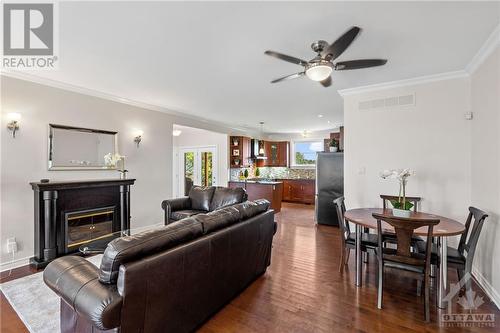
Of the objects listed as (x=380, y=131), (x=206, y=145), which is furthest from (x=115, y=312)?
(x=206, y=145)

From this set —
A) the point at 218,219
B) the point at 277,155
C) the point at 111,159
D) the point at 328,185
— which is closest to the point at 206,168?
the point at 277,155

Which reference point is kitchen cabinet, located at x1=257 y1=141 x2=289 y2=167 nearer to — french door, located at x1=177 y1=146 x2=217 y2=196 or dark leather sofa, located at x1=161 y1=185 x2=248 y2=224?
french door, located at x1=177 y1=146 x2=217 y2=196

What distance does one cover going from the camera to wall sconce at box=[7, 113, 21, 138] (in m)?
3.30

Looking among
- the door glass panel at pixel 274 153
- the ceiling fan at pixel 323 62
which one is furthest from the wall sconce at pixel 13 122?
the door glass panel at pixel 274 153

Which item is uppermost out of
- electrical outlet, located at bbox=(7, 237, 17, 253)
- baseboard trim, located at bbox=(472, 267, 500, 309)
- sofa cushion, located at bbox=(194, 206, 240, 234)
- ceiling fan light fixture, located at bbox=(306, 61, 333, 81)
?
ceiling fan light fixture, located at bbox=(306, 61, 333, 81)

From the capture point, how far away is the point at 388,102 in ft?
12.9

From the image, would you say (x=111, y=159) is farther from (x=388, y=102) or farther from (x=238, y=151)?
(x=388, y=102)

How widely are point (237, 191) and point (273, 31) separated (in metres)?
3.12

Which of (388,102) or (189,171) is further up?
(388,102)

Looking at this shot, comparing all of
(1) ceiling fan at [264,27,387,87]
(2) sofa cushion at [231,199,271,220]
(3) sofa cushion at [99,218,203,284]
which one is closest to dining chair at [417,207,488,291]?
(2) sofa cushion at [231,199,271,220]

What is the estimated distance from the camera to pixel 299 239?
466 centimetres

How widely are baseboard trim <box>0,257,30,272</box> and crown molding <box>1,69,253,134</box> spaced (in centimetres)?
253

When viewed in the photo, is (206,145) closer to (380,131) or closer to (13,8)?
(380,131)

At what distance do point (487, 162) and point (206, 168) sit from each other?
23.1ft
